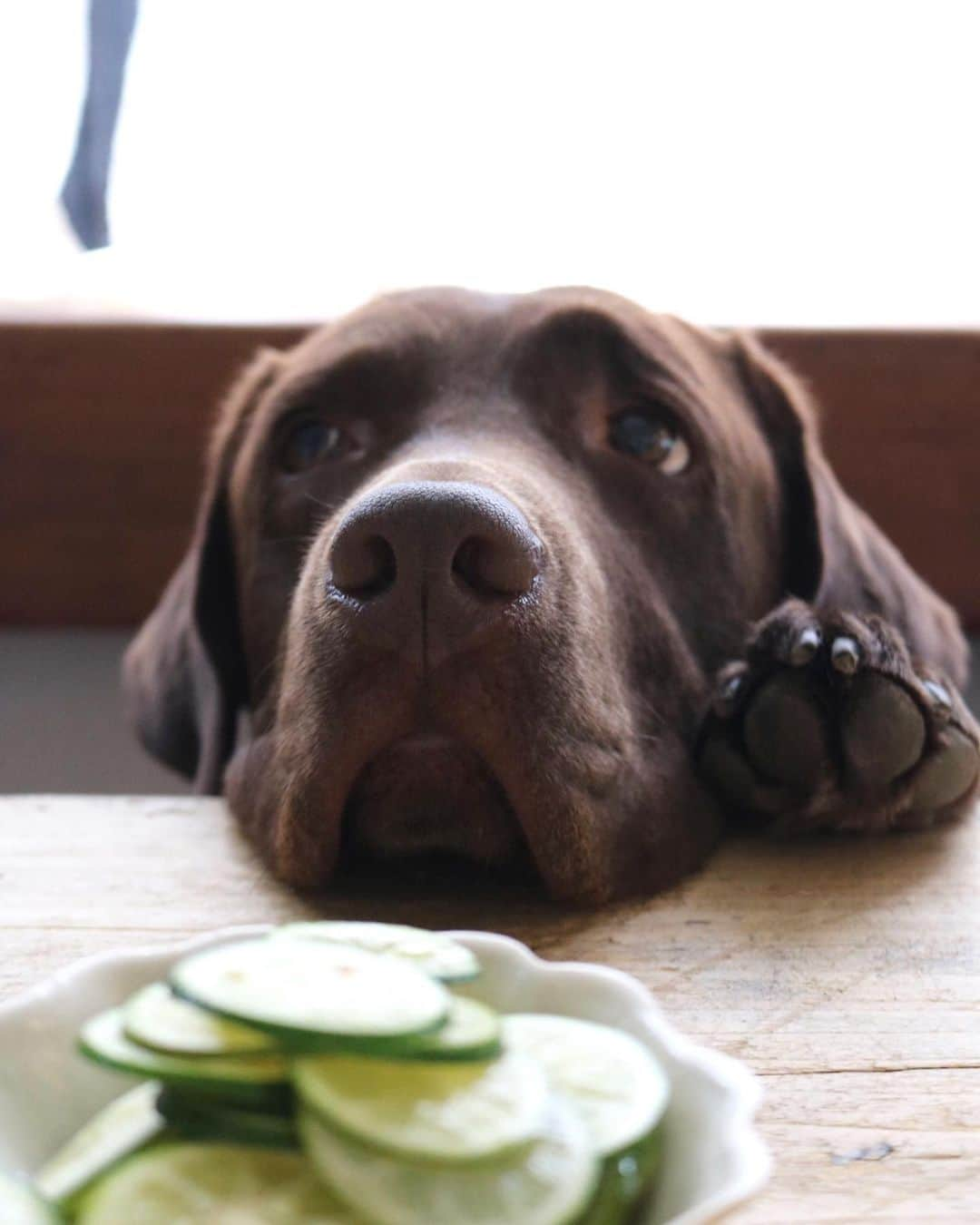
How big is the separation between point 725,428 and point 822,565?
0.91ft

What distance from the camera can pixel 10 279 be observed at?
375cm

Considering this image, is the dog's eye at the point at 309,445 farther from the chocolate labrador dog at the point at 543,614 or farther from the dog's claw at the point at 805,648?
the dog's claw at the point at 805,648

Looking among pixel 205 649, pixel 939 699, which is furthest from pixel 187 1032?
pixel 205 649

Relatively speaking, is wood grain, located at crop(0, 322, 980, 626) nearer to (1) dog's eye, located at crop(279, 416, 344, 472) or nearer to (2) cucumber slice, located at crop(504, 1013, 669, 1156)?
(1) dog's eye, located at crop(279, 416, 344, 472)

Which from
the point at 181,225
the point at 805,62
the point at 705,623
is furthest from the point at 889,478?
the point at 181,225

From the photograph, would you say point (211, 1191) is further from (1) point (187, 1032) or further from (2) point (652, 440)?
(2) point (652, 440)

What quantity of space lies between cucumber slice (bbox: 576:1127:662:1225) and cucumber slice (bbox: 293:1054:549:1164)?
0.05m

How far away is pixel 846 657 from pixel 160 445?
2351mm

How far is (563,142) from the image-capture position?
3402 millimetres

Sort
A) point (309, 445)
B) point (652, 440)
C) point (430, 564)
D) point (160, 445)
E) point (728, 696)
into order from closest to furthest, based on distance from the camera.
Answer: point (430, 564), point (728, 696), point (652, 440), point (309, 445), point (160, 445)

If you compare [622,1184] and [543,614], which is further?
[543,614]

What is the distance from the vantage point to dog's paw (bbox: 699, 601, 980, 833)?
64.1 inches

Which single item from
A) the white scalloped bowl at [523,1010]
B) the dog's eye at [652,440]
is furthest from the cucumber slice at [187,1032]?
the dog's eye at [652,440]

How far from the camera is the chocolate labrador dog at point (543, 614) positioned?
1.50m
